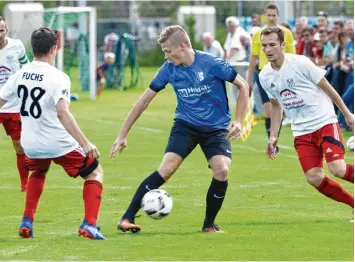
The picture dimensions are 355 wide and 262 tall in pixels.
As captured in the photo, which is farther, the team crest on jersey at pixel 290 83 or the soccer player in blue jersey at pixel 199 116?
the team crest on jersey at pixel 290 83

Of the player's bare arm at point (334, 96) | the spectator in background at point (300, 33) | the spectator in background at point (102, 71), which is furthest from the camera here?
the spectator in background at point (102, 71)

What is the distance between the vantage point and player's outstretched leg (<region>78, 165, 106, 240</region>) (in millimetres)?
9773

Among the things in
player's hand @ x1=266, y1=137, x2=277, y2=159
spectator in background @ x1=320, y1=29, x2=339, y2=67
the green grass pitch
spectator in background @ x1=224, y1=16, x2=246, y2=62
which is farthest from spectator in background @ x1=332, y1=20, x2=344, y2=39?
player's hand @ x1=266, y1=137, x2=277, y2=159

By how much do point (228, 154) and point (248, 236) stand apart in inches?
32.3

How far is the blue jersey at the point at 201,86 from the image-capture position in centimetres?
1032

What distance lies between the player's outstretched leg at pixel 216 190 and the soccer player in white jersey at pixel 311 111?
79 cm

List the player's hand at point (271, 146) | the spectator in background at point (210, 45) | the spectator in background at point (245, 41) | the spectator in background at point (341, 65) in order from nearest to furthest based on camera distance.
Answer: the player's hand at point (271, 146) → the spectator in background at point (341, 65) → the spectator in background at point (245, 41) → the spectator in background at point (210, 45)

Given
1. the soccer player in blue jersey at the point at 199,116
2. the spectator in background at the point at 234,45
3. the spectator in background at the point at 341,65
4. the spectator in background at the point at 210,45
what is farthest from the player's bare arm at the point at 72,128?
the spectator in background at the point at 210,45

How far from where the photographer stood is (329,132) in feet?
34.5

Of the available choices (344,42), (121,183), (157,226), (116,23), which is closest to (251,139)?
(344,42)

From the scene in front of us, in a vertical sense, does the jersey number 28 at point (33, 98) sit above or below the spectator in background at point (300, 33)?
above

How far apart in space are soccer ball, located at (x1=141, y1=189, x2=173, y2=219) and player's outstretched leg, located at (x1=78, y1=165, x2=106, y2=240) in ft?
1.42

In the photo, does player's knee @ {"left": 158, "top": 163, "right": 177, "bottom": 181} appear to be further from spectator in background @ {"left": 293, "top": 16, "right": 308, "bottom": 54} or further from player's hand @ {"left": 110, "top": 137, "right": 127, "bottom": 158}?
spectator in background @ {"left": 293, "top": 16, "right": 308, "bottom": 54}

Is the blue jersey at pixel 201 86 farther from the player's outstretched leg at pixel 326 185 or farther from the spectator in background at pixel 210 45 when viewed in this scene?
the spectator in background at pixel 210 45
